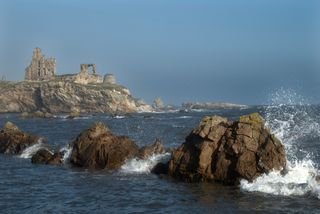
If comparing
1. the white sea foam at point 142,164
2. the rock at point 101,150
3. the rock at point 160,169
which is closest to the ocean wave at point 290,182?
the rock at point 160,169

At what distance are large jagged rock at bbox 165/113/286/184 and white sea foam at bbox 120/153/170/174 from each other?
3384 mm

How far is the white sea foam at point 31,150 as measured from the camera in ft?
158

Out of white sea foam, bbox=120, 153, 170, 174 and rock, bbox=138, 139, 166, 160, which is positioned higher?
rock, bbox=138, 139, 166, 160

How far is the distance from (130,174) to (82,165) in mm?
6334

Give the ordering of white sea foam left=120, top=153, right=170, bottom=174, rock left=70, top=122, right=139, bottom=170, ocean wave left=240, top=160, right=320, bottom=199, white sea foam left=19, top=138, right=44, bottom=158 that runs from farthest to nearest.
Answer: white sea foam left=19, top=138, right=44, bottom=158 < rock left=70, top=122, right=139, bottom=170 < white sea foam left=120, top=153, right=170, bottom=174 < ocean wave left=240, top=160, right=320, bottom=199

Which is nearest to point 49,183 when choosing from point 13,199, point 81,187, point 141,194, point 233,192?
point 81,187

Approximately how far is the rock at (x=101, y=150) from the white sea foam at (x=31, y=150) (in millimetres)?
9097

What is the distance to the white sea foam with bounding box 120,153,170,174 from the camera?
36125mm

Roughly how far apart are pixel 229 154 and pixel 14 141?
1156 inches

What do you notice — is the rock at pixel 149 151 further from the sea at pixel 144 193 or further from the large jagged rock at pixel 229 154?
the large jagged rock at pixel 229 154

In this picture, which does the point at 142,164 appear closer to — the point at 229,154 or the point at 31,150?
the point at 229,154

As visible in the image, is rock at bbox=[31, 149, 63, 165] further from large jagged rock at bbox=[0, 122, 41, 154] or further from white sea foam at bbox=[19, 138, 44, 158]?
large jagged rock at bbox=[0, 122, 41, 154]

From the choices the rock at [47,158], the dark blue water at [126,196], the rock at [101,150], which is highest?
the rock at [101,150]

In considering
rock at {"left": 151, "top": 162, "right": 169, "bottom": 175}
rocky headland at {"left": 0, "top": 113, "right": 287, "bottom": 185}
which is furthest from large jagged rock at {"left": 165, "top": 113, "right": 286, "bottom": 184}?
rock at {"left": 151, "top": 162, "right": 169, "bottom": 175}
